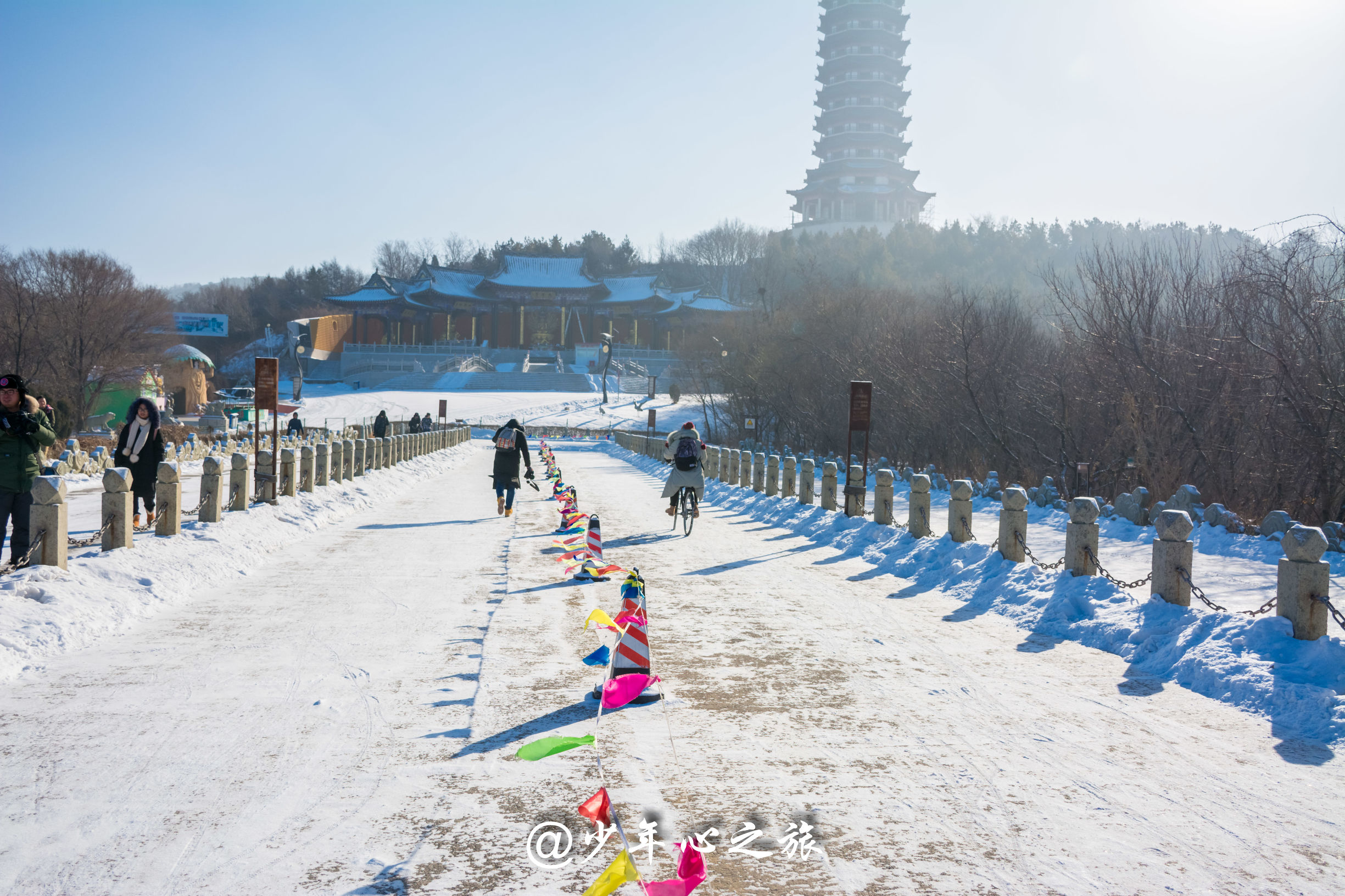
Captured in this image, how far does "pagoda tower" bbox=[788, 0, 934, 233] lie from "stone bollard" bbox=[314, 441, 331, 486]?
3745 inches

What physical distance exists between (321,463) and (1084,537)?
13318 mm

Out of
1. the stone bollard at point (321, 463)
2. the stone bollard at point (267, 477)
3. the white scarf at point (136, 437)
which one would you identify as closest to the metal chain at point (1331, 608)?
the white scarf at point (136, 437)

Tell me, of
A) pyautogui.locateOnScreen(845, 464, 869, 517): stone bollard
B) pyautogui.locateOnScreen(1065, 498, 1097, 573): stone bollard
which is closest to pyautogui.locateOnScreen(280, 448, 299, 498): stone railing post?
pyautogui.locateOnScreen(845, 464, 869, 517): stone bollard

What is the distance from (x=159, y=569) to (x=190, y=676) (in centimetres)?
316

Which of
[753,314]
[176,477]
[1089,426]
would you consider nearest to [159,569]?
[176,477]

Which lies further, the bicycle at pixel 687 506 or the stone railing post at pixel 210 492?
the bicycle at pixel 687 506

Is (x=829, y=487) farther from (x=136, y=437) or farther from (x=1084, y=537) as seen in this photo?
(x=136, y=437)

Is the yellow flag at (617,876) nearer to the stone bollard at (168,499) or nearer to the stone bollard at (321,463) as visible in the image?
the stone bollard at (168,499)

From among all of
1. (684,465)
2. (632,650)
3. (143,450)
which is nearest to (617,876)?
(632,650)

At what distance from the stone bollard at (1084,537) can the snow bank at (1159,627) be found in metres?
0.14

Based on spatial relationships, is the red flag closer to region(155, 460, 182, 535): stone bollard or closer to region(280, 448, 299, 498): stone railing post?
region(155, 460, 182, 535): stone bollard

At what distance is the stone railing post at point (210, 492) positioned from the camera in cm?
1070

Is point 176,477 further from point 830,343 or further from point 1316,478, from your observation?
point 830,343

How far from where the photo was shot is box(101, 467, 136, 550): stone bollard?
8.59m
